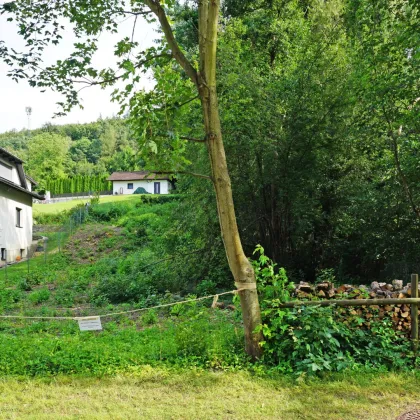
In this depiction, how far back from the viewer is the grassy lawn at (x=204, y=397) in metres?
4.64

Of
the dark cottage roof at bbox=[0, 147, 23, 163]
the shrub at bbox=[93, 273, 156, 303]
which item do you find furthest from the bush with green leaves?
the dark cottage roof at bbox=[0, 147, 23, 163]

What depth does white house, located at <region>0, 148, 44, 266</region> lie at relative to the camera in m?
24.1

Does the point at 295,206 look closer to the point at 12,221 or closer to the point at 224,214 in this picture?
the point at 224,214

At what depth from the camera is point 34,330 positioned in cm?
898

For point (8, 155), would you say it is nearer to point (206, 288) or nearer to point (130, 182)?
point (206, 288)

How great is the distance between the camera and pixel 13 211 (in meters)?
25.8

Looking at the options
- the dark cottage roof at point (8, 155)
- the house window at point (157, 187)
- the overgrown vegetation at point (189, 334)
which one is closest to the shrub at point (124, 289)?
the overgrown vegetation at point (189, 334)

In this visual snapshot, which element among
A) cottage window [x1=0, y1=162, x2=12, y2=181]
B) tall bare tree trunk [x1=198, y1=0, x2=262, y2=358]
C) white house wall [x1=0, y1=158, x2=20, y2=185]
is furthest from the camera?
white house wall [x1=0, y1=158, x2=20, y2=185]

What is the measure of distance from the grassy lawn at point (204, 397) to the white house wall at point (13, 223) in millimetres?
20467

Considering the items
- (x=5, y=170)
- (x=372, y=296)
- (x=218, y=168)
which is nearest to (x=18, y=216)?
(x=5, y=170)

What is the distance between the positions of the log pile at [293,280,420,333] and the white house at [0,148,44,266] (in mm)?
20700

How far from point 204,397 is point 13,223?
23422 mm

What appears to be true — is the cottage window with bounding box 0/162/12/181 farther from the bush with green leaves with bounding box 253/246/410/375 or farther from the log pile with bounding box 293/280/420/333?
the bush with green leaves with bounding box 253/246/410/375

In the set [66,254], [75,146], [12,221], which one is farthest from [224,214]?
[75,146]
